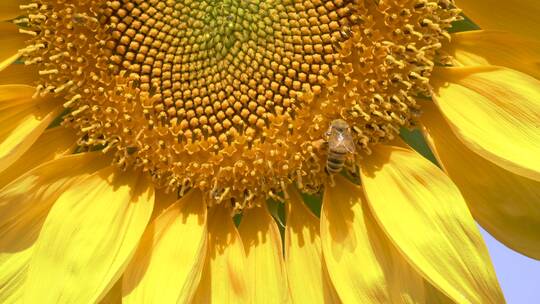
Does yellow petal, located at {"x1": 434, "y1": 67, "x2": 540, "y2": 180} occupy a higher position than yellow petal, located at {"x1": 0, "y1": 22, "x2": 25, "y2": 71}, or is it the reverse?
yellow petal, located at {"x1": 434, "y1": 67, "x2": 540, "y2": 180}

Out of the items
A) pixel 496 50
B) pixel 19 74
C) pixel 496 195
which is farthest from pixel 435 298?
pixel 19 74

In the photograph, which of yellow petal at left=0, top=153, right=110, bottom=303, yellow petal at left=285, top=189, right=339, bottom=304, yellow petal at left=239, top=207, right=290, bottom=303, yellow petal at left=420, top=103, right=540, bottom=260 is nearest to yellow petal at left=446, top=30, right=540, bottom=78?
yellow petal at left=420, top=103, right=540, bottom=260

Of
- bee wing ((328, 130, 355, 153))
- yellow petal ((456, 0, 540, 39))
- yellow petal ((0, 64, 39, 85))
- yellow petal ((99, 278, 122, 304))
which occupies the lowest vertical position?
yellow petal ((99, 278, 122, 304))

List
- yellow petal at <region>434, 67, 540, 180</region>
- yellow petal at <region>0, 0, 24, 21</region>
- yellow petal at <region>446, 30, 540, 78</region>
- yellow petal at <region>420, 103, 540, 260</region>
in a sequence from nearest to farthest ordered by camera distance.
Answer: yellow petal at <region>434, 67, 540, 180</region> < yellow petal at <region>446, 30, 540, 78</region> < yellow petal at <region>420, 103, 540, 260</region> < yellow petal at <region>0, 0, 24, 21</region>

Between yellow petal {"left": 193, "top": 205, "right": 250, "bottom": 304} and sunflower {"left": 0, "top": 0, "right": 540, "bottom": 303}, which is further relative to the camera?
yellow petal {"left": 193, "top": 205, "right": 250, "bottom": 304}

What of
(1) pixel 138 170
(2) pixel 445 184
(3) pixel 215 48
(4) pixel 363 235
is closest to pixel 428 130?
(2) pixel 445 184

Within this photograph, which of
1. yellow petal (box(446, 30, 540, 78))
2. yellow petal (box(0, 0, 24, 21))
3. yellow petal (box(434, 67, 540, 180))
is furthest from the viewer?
yellow petal (box(0, 0, 24, 21))

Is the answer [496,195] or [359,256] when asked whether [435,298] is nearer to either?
[359,256]

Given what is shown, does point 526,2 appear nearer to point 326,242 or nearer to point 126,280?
point 326,242

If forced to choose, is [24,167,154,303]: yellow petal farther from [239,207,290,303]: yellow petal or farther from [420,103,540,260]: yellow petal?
[420,103,540,260]: yellow petal
